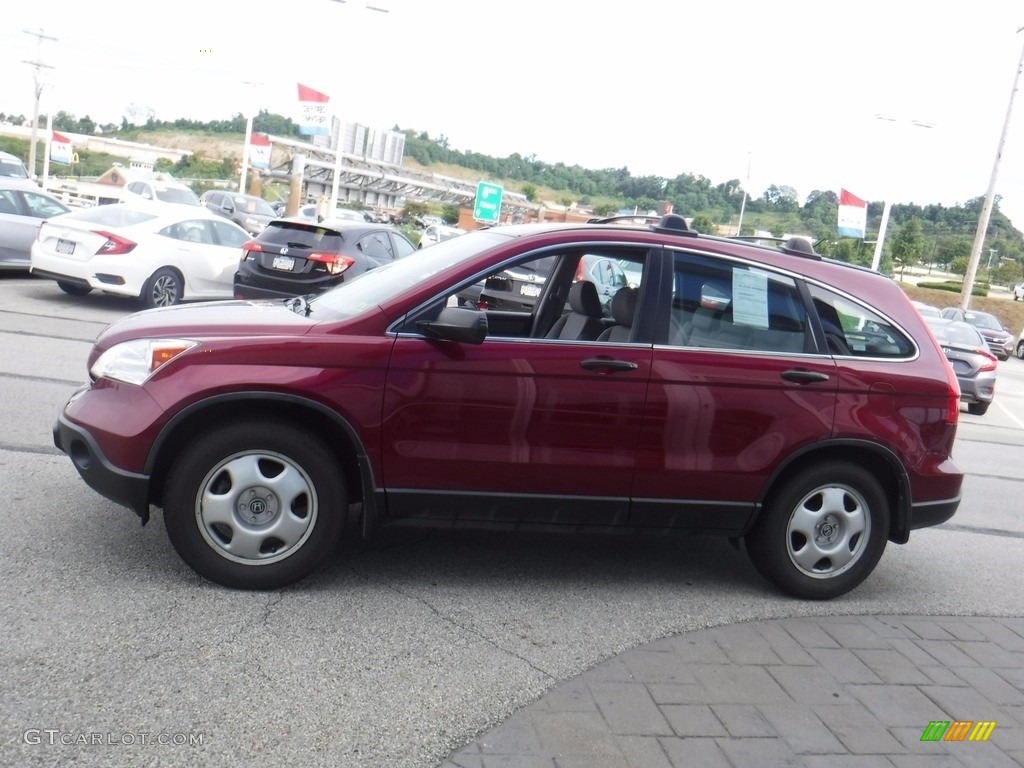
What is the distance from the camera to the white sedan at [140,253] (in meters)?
13.5

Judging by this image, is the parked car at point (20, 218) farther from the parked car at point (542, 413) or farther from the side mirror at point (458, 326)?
the side mirror at point (458, 326)

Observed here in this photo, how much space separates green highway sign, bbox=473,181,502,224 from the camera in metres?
27.9

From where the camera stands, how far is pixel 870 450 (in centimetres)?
522

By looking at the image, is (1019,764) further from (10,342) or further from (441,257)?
(10,342)

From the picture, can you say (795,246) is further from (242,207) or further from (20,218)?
(242,207)

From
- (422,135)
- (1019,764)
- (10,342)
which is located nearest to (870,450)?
(1019,764)

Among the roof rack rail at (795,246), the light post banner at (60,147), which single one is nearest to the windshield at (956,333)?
the roof rack rail at (795,246)

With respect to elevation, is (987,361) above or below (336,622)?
above

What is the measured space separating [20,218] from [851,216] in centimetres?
2118

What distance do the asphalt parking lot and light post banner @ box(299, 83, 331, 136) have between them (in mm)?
24371

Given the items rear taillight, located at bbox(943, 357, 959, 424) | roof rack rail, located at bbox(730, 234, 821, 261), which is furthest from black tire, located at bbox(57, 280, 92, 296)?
rear taillight, located at bbox(943, 357, 959, 424)

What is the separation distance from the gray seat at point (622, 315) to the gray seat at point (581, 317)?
157 mm

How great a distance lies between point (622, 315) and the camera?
202 inches

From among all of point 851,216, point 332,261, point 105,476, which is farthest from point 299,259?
point 851,216
